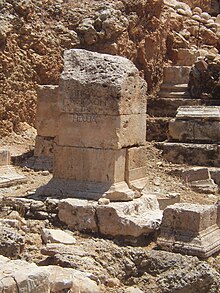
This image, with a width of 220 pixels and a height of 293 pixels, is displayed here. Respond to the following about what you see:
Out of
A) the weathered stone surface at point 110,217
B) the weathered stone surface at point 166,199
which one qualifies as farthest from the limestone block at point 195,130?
the weathered stone surface at point 110,217

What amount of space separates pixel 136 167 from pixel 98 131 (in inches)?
33.0

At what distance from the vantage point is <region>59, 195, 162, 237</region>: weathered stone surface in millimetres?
7527

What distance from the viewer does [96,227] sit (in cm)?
771

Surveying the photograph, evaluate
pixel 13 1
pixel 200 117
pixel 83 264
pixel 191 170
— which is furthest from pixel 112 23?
pixel 83 264

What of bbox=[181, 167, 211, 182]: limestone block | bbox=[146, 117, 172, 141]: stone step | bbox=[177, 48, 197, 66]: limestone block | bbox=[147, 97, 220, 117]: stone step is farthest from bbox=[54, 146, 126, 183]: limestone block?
bbox=[177, 48, 197, 66]: limestone block

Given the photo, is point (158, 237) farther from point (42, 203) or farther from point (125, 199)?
point (42, 203)

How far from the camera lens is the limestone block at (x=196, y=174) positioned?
10.7 meters

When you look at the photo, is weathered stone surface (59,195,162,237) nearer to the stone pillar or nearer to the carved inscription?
the stone pillar

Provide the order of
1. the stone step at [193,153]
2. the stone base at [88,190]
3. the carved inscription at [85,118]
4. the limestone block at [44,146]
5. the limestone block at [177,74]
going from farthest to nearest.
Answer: the limestone block at [177,74] → the limestone block at [44,146] → the stone step at [193,153] → the carved inscription at [85,118] → the stone base at [88,190]

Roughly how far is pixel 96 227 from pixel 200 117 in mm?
4738

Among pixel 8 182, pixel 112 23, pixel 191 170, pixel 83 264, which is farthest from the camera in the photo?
pixel 112 23

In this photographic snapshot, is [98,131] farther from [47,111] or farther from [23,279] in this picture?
[47,111]

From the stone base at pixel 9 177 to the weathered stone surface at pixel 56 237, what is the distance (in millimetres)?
2742

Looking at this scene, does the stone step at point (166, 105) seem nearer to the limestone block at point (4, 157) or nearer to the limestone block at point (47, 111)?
the limestone block at point (47, 111)
